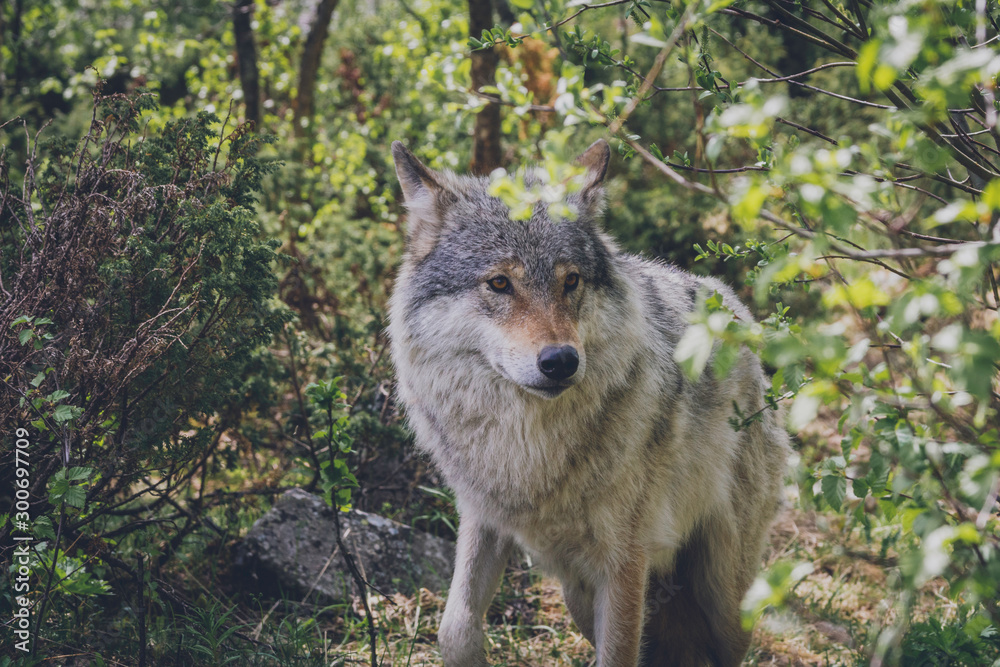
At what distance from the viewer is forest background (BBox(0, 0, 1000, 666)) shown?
1482 millimetres

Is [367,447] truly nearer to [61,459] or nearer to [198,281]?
[198,281]

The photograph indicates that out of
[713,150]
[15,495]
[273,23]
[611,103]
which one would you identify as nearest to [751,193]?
[713,150]

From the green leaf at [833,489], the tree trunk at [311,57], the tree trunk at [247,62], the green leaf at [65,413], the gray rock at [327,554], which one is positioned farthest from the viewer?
the tree trunk at [311,57]

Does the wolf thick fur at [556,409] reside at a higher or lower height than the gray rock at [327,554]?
higher

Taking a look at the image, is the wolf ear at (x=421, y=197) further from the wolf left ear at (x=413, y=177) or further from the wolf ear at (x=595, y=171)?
the wolf ear at (x=595, y=171)

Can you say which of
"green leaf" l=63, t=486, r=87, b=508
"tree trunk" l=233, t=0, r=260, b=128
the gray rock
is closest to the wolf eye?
"green leaf" l=63, t=486, r=87, b=508

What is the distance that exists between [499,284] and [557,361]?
495 mm

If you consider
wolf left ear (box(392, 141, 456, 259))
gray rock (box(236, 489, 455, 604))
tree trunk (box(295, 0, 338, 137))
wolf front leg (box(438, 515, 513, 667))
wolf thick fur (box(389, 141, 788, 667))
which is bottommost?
gray rock (box(236, 489, 455, 604))

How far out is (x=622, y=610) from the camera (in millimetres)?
3051

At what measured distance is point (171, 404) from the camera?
3.35 m

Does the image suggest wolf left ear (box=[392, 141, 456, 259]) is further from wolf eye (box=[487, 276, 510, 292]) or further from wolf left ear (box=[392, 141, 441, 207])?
wolf eye (box=[487, 276, 510, 292])

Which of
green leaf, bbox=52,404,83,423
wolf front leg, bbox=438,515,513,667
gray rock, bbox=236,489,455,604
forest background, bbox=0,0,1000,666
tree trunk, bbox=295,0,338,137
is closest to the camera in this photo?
forest background, bbox=0,0,1000,666

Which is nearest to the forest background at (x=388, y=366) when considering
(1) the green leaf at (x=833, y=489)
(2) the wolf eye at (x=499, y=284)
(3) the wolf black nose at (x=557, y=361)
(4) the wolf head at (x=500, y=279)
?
(1) the green leaf at (x=833, y=489)

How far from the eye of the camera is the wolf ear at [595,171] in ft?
11.3
